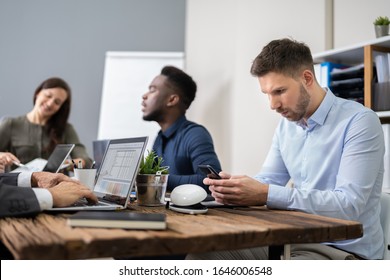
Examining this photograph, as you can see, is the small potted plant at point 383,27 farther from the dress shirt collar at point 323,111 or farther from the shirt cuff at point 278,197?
the shirt cuff at point 278,197

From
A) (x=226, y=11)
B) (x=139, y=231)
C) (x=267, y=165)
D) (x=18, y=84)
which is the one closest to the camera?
(x=139, y=231)

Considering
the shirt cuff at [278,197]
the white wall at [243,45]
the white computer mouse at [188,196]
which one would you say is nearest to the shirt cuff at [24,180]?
the white computer mouse at [188,196]

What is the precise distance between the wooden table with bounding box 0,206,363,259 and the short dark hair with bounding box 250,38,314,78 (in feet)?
2.03

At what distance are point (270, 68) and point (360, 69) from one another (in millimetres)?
903

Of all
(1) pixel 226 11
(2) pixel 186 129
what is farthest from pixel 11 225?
(1) pixel 226 11

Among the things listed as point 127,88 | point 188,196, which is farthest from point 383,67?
point 127,88

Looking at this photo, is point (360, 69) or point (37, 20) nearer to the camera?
point (360, 69)

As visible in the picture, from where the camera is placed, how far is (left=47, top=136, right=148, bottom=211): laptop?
1.17 m

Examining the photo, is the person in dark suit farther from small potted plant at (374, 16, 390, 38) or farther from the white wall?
the white wall

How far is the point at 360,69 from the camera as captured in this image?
2.18m

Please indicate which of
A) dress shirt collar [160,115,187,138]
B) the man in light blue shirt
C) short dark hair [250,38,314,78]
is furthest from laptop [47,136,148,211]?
dress shirt collar [160,115,187,138]

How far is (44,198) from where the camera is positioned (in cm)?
105

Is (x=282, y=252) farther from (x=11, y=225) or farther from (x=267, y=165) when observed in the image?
(x=267, y=165)

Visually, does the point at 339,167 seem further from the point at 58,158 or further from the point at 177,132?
the point at 58,158
